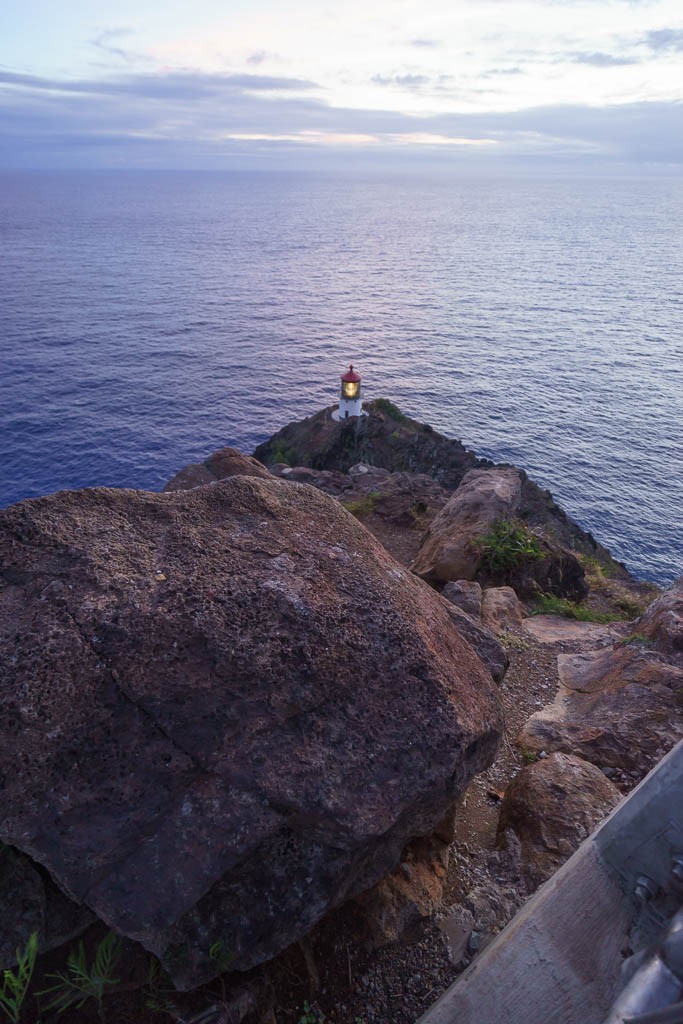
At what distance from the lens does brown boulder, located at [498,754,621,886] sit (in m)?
6.84

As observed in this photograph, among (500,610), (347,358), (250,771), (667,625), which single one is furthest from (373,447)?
(250,771)

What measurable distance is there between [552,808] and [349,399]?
3480 centimetres

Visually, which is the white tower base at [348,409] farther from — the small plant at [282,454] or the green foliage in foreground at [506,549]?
the green foliage in foreground at [506,549]

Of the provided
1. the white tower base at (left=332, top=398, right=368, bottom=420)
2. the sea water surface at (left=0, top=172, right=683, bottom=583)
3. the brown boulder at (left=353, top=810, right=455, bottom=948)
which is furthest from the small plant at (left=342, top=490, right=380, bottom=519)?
the white tower base at (left=332, top=398, right=368, bottom=420)

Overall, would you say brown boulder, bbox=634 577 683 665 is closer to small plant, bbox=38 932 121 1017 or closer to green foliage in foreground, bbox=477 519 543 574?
green foliage in foreground, bbox=477 519 543 574

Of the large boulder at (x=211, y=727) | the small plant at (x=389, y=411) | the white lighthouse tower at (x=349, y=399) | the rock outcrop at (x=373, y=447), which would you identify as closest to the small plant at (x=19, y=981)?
the large boulder at (x=211, y=727)

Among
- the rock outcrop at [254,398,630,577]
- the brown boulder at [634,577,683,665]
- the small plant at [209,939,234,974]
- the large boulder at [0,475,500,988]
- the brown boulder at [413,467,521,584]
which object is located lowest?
the rock outcrop at [254,398,630,577]

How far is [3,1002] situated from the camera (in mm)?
4863

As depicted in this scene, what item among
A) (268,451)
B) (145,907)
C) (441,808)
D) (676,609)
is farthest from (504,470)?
(268,451)

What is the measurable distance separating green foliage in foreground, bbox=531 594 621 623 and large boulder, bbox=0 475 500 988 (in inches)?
327

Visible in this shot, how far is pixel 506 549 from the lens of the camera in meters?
16.0

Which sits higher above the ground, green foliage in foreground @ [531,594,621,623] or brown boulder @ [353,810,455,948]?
brown boulder @ [353,810,455,948]

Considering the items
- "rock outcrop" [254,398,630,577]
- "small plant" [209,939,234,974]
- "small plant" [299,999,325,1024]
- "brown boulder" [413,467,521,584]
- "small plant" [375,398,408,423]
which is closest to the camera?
"small plant" [209,939,234,974]

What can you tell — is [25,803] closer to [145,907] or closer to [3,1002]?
[145,907]
